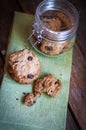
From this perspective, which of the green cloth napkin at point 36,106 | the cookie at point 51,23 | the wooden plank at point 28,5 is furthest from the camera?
the wooden plank at point 28,5

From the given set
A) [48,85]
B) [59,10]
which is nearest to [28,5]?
[59,10]

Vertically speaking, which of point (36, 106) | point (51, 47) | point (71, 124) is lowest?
point (71, 124)

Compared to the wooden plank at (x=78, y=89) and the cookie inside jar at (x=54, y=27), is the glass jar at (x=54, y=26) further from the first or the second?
the wooden plank at (x=78, y=89)

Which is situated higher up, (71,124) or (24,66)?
(24,66)

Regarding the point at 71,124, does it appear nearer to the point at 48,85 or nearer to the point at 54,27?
the point at 48,85

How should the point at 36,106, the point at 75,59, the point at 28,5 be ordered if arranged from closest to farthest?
the point at 36,106 < the point at 75,59 < the point at 28,5

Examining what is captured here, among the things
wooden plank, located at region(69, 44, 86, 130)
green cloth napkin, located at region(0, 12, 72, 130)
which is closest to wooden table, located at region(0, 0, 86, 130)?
wooden plank, located at region(69, 44, 86, 130)

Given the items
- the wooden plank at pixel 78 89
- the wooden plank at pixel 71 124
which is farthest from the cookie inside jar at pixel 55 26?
the wooden plank at pixel 71 124

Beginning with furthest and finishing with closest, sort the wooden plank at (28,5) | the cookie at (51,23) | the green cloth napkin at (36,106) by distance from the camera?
the wooden plank at (28,5)
the cookie at (51,23)
the green cloth napkin at (36,106)
